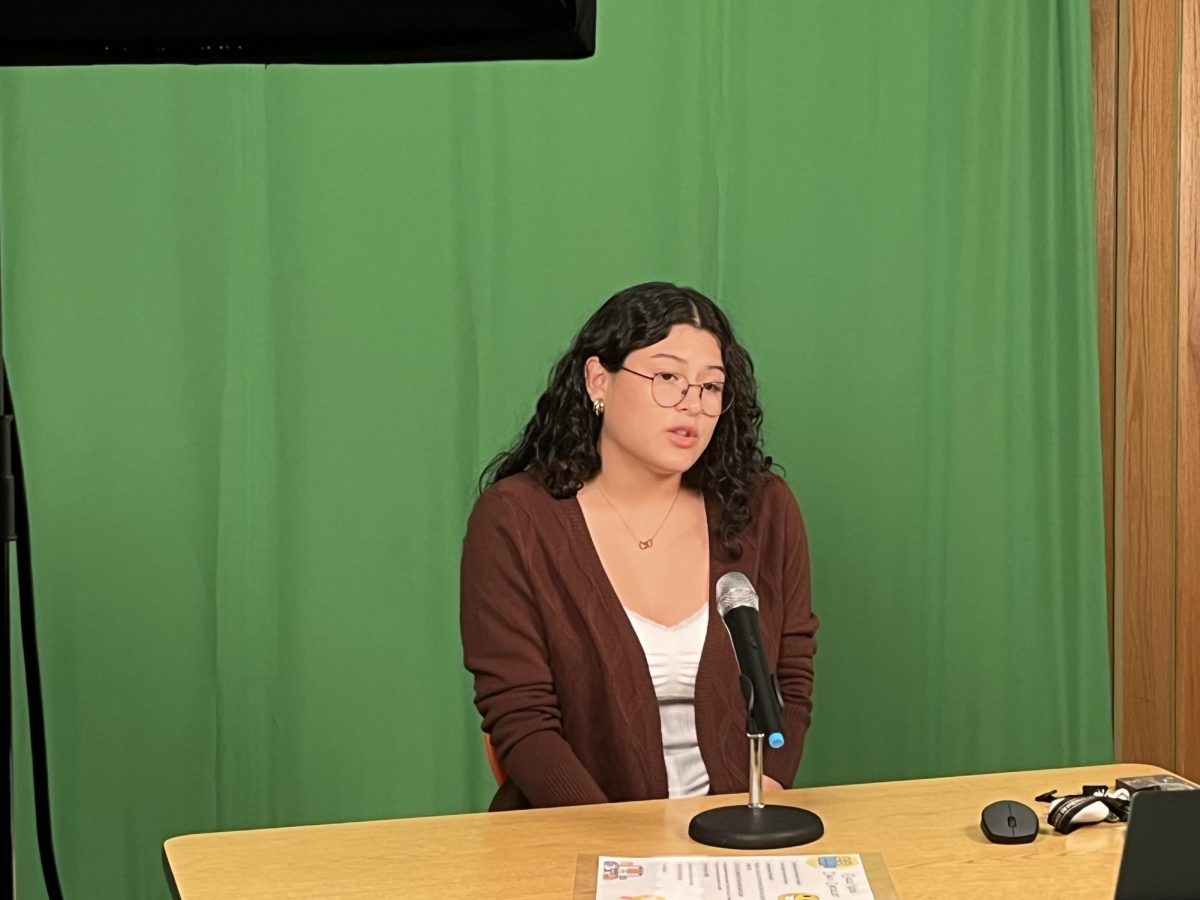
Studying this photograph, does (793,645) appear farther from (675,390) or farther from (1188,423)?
(1188,423)

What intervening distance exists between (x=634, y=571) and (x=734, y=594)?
64 cm

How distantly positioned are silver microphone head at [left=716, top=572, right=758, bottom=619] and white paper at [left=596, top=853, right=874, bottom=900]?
27 cm

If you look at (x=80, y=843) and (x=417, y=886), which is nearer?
(x=417, y=886)

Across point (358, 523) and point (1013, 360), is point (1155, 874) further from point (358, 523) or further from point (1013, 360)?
point (1013, 360)

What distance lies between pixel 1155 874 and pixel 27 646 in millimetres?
1002

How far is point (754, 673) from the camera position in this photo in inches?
61.8

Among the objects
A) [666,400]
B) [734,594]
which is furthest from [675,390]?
[734,594]

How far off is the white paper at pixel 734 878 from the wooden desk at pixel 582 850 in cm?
4

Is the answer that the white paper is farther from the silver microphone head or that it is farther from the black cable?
the black cable

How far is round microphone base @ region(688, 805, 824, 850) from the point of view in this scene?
1660 millimetres

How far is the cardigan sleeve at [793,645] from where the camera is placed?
2256 millimetres

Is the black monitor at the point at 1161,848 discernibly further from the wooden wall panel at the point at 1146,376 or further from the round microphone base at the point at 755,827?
the wooden wall panel at the point at 1146,376

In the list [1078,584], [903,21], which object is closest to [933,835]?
[1078,584]

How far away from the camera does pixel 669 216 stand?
3080 millimetres
